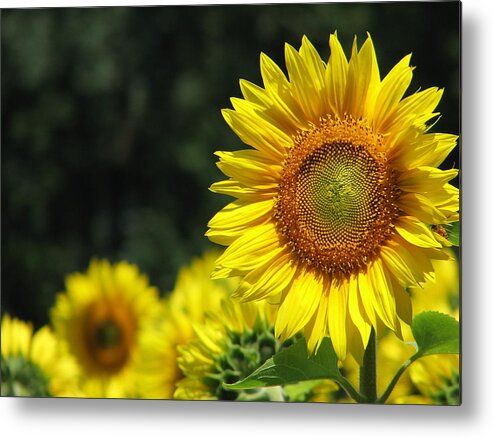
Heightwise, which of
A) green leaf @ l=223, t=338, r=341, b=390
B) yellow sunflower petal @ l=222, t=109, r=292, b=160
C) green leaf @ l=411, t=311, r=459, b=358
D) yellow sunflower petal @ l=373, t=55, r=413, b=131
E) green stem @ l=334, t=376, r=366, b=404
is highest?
yellow sunflower petal @ l=373, t=55, r=413, b=131

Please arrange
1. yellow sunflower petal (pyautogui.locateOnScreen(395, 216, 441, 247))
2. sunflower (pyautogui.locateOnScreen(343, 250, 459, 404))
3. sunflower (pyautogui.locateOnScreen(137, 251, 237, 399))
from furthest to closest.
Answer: sunflower (pyautogui.locateOnScreen(137, 251, 237, 399))
sunflower (pyautogui.locateOnScreen(343, 250, 459, 404))
yellow sunflower petal (pyautogui.locateOnScreen(395, 216, 441, 247))

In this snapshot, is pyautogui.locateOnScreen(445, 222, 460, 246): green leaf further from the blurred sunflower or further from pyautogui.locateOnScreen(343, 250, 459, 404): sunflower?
the blurred sunflower

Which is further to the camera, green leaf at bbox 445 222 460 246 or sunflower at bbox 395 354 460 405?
sunflower at bbox 395 354 460 405

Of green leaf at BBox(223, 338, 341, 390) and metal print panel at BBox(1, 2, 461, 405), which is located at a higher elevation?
metal print panel at BBox(1, 2, 461, 405)

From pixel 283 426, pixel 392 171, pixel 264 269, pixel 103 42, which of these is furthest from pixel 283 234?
pixel 103 42

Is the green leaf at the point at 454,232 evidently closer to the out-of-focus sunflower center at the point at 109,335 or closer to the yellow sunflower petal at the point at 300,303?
the yellow sunflower petal at the point at 300,303

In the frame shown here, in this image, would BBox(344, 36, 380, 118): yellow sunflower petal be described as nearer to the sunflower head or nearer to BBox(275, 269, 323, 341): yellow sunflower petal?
BBox(275, 269, 323, 341): yellow sunflower petal

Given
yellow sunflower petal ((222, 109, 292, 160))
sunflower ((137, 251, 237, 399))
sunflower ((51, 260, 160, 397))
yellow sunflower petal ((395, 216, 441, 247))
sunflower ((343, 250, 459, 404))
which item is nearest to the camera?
yellow sunflower petal ((395, 216, 441, 247))

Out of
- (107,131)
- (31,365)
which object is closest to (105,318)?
(31,365)

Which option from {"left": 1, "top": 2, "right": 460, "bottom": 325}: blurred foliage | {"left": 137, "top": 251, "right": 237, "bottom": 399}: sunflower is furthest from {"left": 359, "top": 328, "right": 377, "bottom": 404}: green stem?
{"left": 1, "top": 2, "right": 460, "bottom": 325}: blurred foliage
